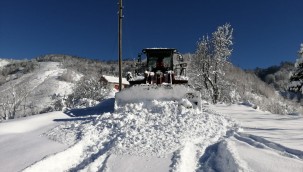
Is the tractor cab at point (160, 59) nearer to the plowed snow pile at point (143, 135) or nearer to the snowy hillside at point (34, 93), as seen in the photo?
the plowed snow pile at point (143, 135)

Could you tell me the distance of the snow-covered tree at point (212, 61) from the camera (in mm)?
37875

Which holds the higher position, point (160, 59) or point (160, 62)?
point (160, 59)

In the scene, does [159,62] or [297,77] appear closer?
[159,62]

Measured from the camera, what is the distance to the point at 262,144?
8.83 metres

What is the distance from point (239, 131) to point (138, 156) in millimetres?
3665

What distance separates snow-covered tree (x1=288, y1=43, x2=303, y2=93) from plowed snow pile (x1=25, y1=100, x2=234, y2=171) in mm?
16099

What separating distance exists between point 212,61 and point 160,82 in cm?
2146

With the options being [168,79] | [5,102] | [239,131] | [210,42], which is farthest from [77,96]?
[239,131]

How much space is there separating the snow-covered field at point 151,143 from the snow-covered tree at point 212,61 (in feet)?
80.7

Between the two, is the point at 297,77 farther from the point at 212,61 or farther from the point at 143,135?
the point at 143,135

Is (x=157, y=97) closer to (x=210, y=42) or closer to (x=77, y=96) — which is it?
(x=210, y=42)

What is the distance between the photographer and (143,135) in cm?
1045

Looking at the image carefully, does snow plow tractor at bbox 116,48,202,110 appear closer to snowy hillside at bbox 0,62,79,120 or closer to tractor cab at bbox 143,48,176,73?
tractor cab at bbox 143,48,176,73

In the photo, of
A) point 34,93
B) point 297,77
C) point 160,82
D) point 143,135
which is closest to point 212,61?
point 297,77
